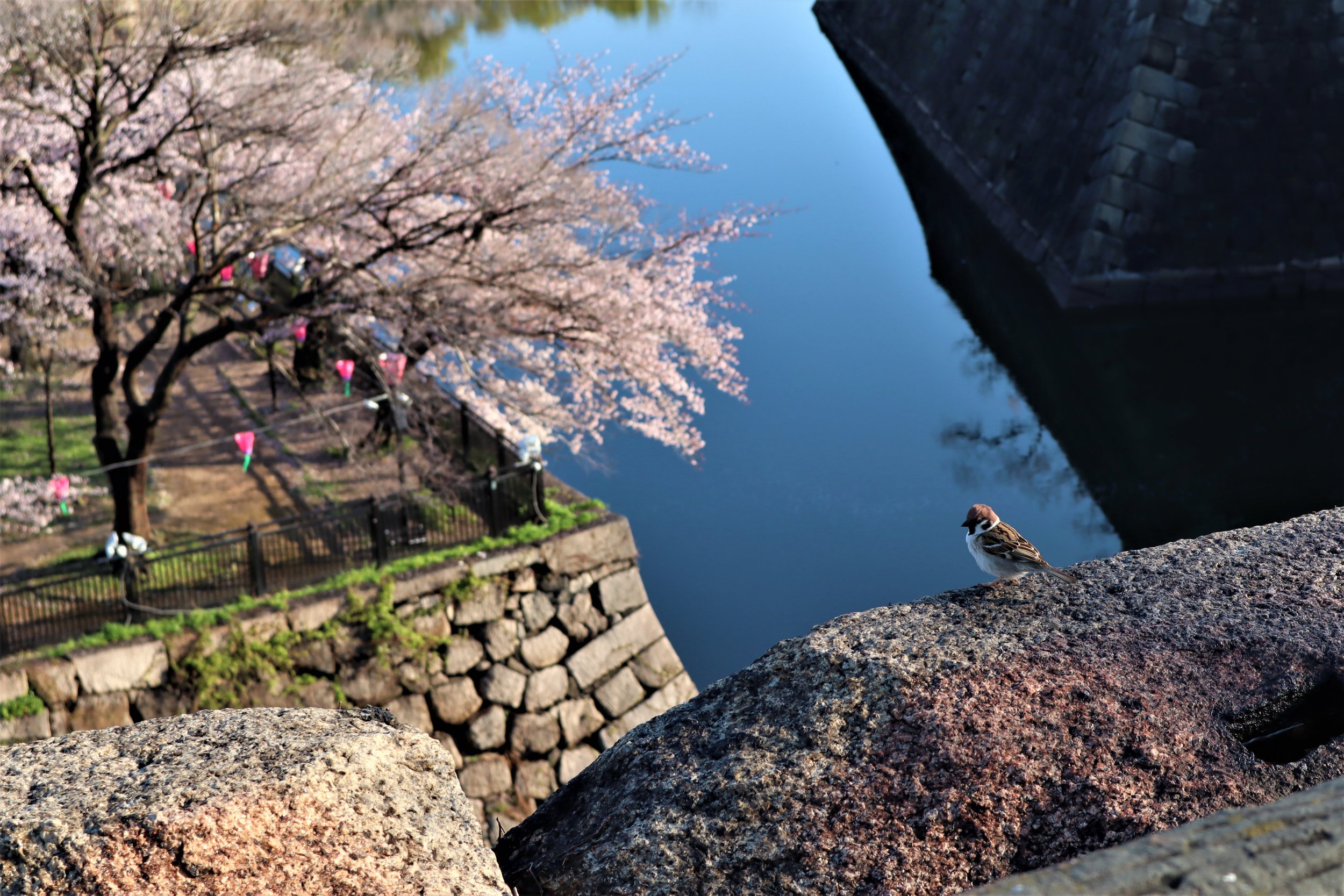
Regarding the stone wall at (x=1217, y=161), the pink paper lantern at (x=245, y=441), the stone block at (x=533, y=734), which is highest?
the stone wall at (x=1217, y=161)

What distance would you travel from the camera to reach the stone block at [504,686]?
13344 millimetres

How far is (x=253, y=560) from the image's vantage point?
41.0 feet

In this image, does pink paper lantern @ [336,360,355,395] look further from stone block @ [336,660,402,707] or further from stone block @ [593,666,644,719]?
stone block @ [593,666,644,719]

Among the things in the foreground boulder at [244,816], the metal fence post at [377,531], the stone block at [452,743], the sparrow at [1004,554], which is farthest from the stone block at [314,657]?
the foreground boulder at [244,816]

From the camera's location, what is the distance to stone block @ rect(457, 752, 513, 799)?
13031mm

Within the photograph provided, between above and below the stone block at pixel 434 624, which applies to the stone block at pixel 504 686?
below

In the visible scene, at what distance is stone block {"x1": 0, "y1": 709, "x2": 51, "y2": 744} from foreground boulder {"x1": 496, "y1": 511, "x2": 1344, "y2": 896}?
31.8ft

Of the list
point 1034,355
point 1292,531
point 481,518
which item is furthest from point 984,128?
point 1292,531

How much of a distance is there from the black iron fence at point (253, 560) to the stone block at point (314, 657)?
70 centimetres

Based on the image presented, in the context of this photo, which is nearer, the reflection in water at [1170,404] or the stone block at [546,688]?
the stone block at [546,688]

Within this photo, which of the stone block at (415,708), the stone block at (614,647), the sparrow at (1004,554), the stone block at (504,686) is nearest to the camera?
the sparrow at (1004,554)

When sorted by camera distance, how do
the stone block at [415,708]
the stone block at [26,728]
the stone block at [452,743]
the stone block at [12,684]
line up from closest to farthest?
the stone block at [26,728], the stone block at [12,684], the stone block at [415,708], the stone block at [452,743]

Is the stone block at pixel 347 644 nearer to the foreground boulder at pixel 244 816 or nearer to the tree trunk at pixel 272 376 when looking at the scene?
the tree trunk at pixel 272 376

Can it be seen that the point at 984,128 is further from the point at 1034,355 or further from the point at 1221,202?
the point at 1034,355
